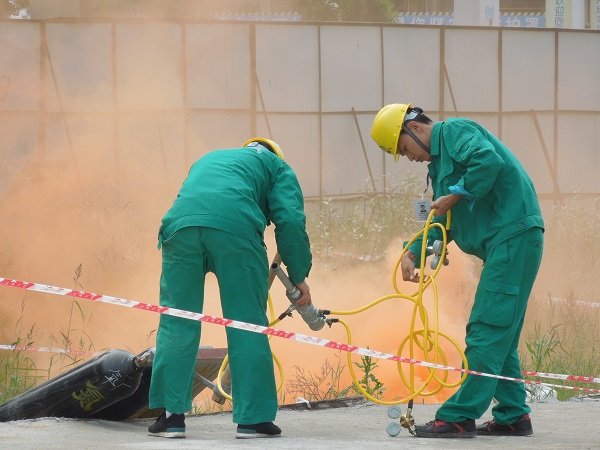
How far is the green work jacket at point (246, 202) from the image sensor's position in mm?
6219

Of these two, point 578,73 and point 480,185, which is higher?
point 578,73

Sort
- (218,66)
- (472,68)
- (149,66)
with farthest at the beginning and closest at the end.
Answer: (472,68) < (218,66) < (149,66)

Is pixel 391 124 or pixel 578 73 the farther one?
pixel 578 73

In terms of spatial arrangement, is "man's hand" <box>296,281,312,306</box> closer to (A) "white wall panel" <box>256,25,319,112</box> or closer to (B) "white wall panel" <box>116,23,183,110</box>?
(B) "white wall panel" <box>116,23,183,110</box>

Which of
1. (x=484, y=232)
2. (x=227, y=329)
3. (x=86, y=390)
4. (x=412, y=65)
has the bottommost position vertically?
(x=86, y=390)

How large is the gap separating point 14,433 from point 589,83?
12570 mm

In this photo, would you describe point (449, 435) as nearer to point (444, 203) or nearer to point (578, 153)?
point (444, 203)

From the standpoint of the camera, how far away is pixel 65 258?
1224 centimetres

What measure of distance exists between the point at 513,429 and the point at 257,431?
141 centimetres

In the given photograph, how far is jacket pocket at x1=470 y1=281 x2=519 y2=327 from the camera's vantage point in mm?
6367

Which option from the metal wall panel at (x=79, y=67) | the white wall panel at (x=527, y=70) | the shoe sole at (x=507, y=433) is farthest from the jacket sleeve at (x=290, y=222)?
the white wall panel at (x=527, y=70)

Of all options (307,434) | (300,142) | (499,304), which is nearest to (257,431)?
(307,434)

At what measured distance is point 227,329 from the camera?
6.18m

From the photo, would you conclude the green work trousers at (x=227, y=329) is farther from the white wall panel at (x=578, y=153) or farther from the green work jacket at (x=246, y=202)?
the white wall panel at (x=578, y=153)
